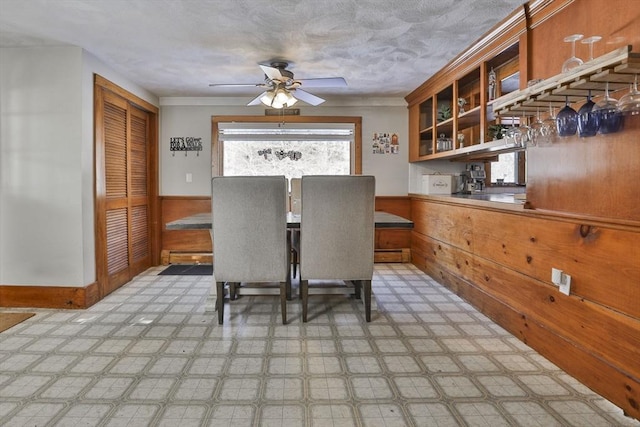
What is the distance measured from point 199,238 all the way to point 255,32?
2.89 m

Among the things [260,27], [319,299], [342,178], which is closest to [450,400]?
[342,178]

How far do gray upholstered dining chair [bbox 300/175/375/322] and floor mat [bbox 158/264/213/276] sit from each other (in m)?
2.05

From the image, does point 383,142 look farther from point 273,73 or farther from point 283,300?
point 283,300

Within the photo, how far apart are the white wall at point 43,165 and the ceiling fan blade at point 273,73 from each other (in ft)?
4.84

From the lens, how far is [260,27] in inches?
107

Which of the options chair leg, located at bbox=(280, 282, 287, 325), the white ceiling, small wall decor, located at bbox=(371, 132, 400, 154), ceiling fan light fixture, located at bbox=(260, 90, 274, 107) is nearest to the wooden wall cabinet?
the white ceiling

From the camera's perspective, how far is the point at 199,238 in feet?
16.2

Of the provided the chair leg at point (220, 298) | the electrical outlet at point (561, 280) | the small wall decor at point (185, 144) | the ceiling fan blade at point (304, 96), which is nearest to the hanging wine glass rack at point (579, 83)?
the electrical outlet at point (561, 280)

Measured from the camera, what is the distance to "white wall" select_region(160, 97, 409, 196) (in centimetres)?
495

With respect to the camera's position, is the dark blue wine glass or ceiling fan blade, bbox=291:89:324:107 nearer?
the dark blue wine glass

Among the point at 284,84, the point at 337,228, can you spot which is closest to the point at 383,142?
the point at 284,84

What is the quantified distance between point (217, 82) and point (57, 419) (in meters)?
3.46

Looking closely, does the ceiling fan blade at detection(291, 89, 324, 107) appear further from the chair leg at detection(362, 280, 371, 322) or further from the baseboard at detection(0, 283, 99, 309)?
the baseboard at detection(0, 283, 99, 309)

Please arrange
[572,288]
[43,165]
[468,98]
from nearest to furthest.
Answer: [572,288] → [43,165] → [468,98]
